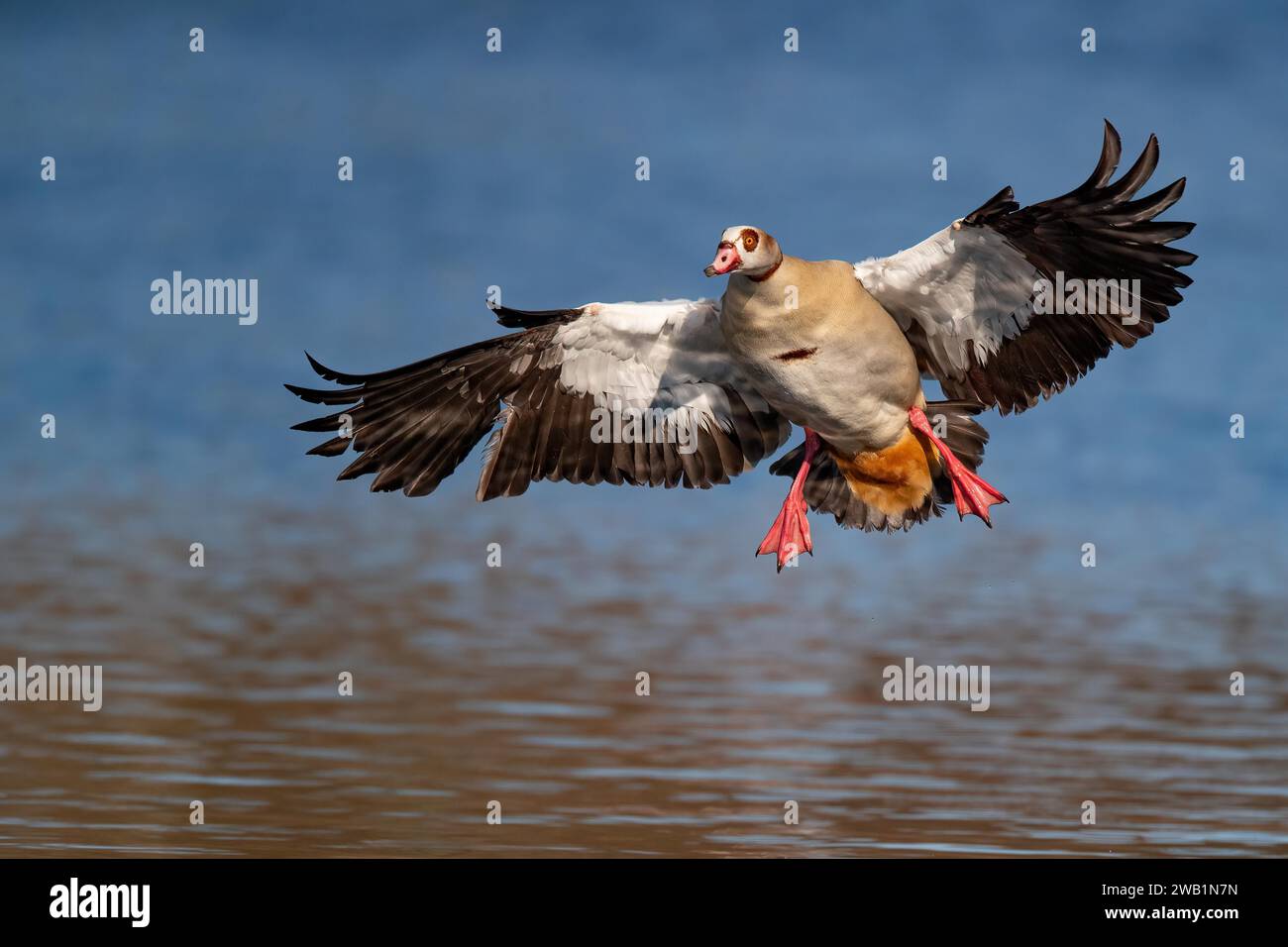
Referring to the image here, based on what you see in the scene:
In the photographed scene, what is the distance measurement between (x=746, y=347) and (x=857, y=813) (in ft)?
12.5

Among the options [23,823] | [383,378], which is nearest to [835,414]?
[383,378]

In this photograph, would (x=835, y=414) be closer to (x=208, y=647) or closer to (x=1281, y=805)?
(x=1281, y=805)

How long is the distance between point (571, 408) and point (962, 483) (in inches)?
106

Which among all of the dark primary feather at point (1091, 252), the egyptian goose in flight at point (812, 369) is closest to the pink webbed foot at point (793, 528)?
the egyptian goose in flight at point (812, 369)

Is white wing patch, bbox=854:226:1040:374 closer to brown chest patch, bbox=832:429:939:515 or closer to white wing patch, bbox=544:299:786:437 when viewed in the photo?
brown chest patch, bbox=832:429:939:515

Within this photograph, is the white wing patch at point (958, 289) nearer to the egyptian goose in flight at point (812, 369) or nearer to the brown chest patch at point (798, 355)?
the egyptian goose in flight at point (812, 369)

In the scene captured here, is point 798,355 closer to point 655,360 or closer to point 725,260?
point 725,260

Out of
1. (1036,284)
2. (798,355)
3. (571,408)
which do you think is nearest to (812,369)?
(798,355)

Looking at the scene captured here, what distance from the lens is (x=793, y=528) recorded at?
39.0 feet

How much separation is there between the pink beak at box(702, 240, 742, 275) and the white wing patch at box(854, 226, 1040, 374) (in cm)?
116

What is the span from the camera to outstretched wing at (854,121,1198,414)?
10.7m

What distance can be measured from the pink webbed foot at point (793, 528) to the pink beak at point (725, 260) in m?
1.90

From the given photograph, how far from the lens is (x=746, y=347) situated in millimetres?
11078

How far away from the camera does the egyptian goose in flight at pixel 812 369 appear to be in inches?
428
